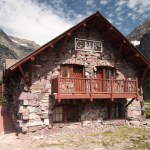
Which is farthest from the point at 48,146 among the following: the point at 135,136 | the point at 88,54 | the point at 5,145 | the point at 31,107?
the point at 88,54

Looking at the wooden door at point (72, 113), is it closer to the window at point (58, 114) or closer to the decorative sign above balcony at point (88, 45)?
the window at point (58, 114)

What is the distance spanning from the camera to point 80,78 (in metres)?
15.6

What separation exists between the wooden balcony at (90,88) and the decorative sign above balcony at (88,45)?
8.53ft

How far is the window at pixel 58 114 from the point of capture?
16.8 metres

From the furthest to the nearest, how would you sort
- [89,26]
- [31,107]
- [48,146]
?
[89,26], [31,107], [48,146]

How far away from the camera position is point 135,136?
1432 cm

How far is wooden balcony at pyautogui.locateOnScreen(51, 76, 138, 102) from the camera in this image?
15281mm

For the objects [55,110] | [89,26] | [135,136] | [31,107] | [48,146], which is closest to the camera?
[48,146]

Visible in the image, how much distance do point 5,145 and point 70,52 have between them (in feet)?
24.7

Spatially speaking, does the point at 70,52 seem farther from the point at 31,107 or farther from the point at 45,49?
the point at 31,107

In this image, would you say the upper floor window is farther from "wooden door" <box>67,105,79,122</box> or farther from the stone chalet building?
"wooden door" <box>67,105,79,122</box>

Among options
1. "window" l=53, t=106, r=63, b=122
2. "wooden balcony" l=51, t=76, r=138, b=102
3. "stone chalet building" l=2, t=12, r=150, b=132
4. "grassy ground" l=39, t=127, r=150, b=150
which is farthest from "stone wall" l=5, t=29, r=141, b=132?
"grassy ground" l=39, t=127, r=150, b=150

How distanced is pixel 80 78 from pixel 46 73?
2.38 meters

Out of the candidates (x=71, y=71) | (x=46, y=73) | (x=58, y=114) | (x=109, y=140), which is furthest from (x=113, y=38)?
(x=109, y=140)
